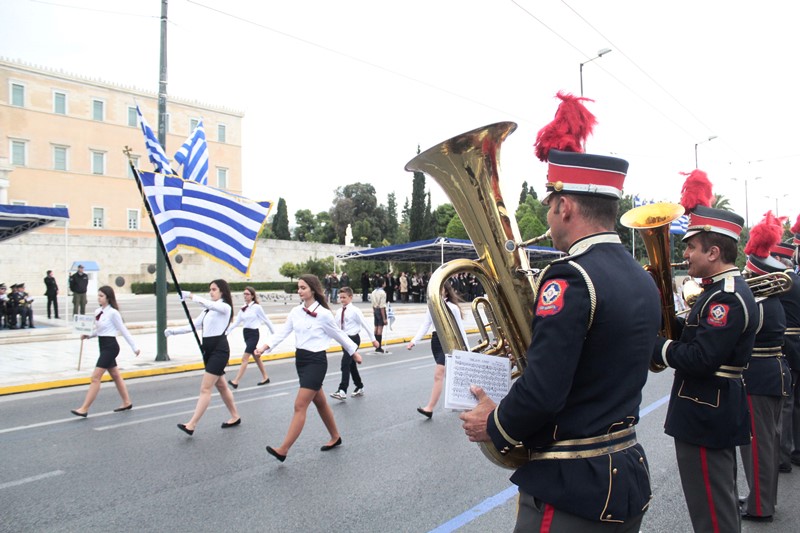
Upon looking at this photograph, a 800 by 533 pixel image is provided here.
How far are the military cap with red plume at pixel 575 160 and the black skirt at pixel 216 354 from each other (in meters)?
5.57

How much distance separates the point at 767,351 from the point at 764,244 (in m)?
1.19

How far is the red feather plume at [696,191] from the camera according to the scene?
11.8 feet

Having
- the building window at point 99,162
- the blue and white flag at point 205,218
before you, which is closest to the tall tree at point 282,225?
the building window at point 99,162

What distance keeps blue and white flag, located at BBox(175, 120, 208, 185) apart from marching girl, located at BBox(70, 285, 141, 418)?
3.34 meters

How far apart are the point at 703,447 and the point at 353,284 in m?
37.1

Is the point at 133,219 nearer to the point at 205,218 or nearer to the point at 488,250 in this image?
the point at 205,218

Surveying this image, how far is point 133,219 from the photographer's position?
5753 cm

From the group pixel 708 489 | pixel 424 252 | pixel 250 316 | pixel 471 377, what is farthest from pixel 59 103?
pixel 708 489

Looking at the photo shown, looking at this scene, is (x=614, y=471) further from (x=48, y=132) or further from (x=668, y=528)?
(x=48, y=132)

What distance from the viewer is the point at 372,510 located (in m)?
4.34

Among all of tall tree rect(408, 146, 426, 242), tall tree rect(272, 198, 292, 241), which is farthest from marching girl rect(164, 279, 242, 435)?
tall tree rect(272, 198, 292, 241)

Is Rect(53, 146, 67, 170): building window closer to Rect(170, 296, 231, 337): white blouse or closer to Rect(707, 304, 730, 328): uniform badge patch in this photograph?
Rect(170, 296, 231, 337): white blouse

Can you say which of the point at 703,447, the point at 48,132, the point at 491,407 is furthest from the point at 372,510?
the point at 48,132

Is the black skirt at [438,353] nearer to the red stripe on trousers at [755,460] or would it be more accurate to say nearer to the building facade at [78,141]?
the red stripe on trousers at [755,460]
